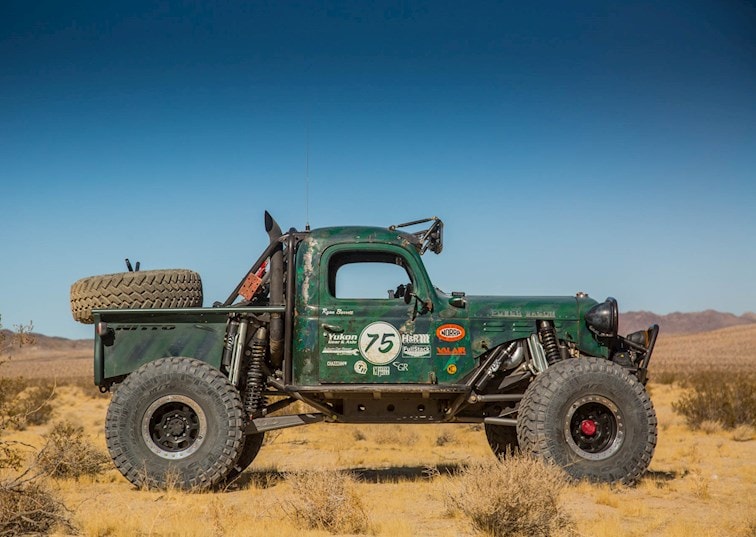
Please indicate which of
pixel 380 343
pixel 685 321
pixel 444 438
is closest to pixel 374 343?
pixel 380 343

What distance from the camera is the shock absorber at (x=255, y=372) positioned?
9398mm

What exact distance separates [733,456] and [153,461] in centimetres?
1013

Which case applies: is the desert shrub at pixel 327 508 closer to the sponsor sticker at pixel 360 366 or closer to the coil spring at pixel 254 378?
the sponsor sticker at pixel 360 366

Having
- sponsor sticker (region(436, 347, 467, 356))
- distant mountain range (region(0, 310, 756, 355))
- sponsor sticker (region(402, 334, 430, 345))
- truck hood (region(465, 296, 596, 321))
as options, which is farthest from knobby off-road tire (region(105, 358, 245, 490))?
distant mountain range (region(0, 310, 756, 355))

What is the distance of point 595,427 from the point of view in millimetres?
9180

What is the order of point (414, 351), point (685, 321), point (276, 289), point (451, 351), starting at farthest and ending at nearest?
point (685, 321) → point (276, 289) → point (451, 351) → point (414, 351)

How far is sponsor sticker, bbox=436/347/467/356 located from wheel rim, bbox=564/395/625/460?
1.33 metres

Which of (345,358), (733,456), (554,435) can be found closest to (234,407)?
(345,358)

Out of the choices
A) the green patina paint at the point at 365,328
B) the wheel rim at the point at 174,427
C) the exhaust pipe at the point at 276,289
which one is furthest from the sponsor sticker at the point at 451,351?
the wheel rim at the point at 174,427

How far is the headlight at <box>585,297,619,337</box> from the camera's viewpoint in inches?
369

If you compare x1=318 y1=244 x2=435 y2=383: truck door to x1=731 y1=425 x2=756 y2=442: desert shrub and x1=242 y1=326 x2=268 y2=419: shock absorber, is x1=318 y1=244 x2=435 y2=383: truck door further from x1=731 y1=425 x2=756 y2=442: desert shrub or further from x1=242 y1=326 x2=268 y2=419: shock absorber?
x1=731 y1=425 x2=756 y2=442: desert shrub

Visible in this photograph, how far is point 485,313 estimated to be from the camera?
949 centimetres

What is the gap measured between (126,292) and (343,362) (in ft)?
8.45

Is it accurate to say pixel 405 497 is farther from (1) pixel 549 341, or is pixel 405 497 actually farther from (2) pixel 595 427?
(1) pixel 549 341
